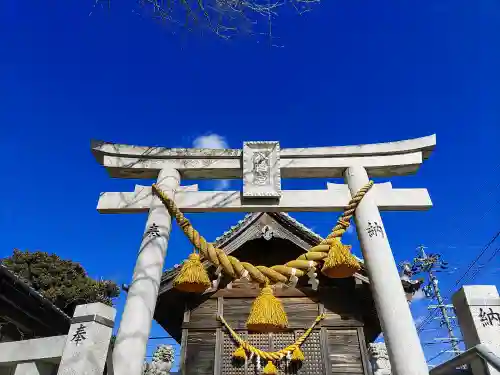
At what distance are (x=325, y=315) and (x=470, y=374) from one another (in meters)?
4.42

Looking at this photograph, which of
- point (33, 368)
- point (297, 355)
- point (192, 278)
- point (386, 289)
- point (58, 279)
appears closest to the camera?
point (33, 368)

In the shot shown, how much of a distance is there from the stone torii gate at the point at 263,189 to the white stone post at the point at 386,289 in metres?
0.01

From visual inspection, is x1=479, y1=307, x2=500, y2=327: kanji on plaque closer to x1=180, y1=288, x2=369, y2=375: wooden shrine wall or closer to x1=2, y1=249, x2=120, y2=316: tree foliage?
x1=180, y1=288, x2=369, y2=375: wooden shrine wall

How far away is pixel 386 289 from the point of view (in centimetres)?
379

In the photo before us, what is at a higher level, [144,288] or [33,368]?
[144,288]

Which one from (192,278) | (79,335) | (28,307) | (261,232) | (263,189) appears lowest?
(79,335)

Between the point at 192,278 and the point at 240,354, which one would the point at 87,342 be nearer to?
the point at 192,278

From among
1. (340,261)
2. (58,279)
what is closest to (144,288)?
(340,261)

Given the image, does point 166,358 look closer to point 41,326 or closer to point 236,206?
point 41,326

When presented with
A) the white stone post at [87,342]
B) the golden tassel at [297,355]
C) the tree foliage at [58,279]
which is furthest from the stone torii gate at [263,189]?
the tree foliage at [58,279]

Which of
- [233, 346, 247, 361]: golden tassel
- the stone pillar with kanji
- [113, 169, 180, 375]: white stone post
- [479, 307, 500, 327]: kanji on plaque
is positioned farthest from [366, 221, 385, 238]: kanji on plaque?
[233, 346, 247, 361]: golden tassel

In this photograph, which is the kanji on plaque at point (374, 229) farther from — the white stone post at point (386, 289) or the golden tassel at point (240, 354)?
the golden tassel at point (240, 354)

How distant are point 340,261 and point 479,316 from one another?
1400mm

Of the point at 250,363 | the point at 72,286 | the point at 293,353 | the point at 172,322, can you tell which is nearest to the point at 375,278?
the point at 293,353
